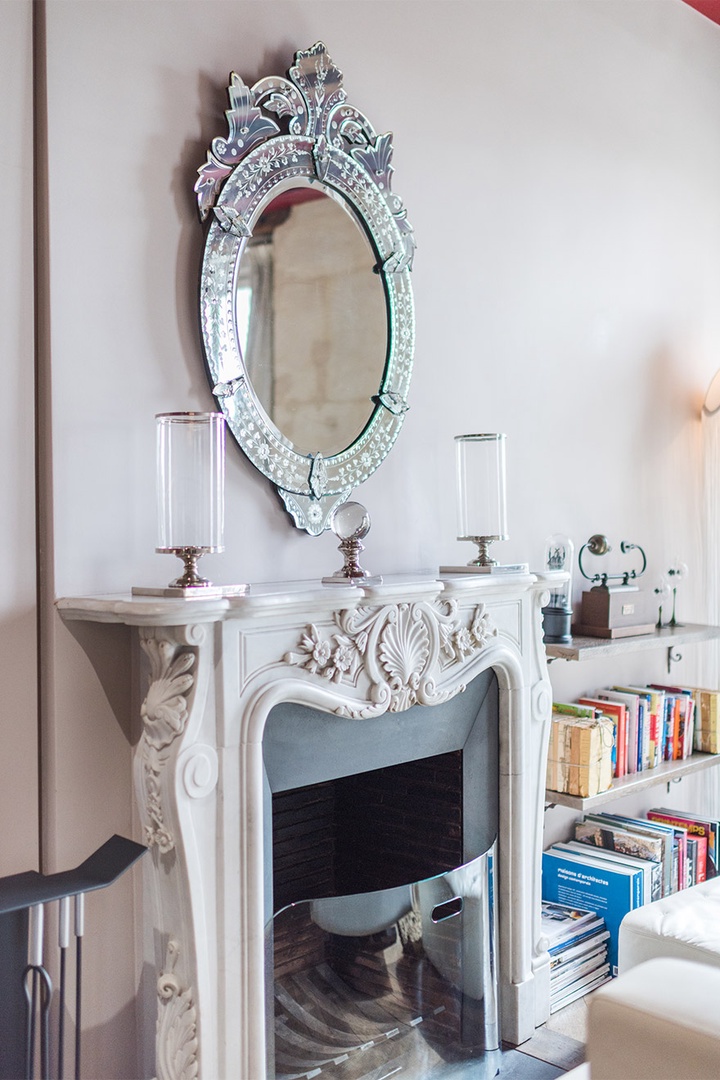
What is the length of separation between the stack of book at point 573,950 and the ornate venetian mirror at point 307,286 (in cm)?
142

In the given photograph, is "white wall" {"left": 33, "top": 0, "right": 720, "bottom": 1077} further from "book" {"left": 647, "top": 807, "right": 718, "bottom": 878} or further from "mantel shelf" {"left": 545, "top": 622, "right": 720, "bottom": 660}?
"book" {"left": 647, "top": 807, "right": 718, "bottom": 878}

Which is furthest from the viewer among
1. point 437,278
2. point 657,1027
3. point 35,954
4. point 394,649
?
point 437,278

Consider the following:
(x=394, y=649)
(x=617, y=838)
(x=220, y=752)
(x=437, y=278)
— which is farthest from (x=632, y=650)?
(x=220, y=752)

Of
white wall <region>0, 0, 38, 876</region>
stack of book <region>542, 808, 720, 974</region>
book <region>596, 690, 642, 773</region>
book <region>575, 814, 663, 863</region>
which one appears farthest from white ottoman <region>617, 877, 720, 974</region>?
white wall <region>0, 0, 38, 876</region>

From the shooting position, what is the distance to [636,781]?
10.1 ft

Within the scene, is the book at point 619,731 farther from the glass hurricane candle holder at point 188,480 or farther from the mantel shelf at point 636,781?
the glass hurricane candle holder at point 188,480

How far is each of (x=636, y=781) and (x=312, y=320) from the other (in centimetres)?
176

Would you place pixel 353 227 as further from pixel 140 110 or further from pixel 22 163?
pixel 22 163

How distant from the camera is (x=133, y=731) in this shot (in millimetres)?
2010

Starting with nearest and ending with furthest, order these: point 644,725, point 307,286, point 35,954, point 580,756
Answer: point 35,954
point 307,286
point 580,756
point 644,725

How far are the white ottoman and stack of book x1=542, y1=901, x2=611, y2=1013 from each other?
0.66 feet

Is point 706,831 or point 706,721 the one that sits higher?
point 706,721

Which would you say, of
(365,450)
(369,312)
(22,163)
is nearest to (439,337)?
(369,312)

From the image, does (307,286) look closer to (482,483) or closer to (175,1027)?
(482,483)
